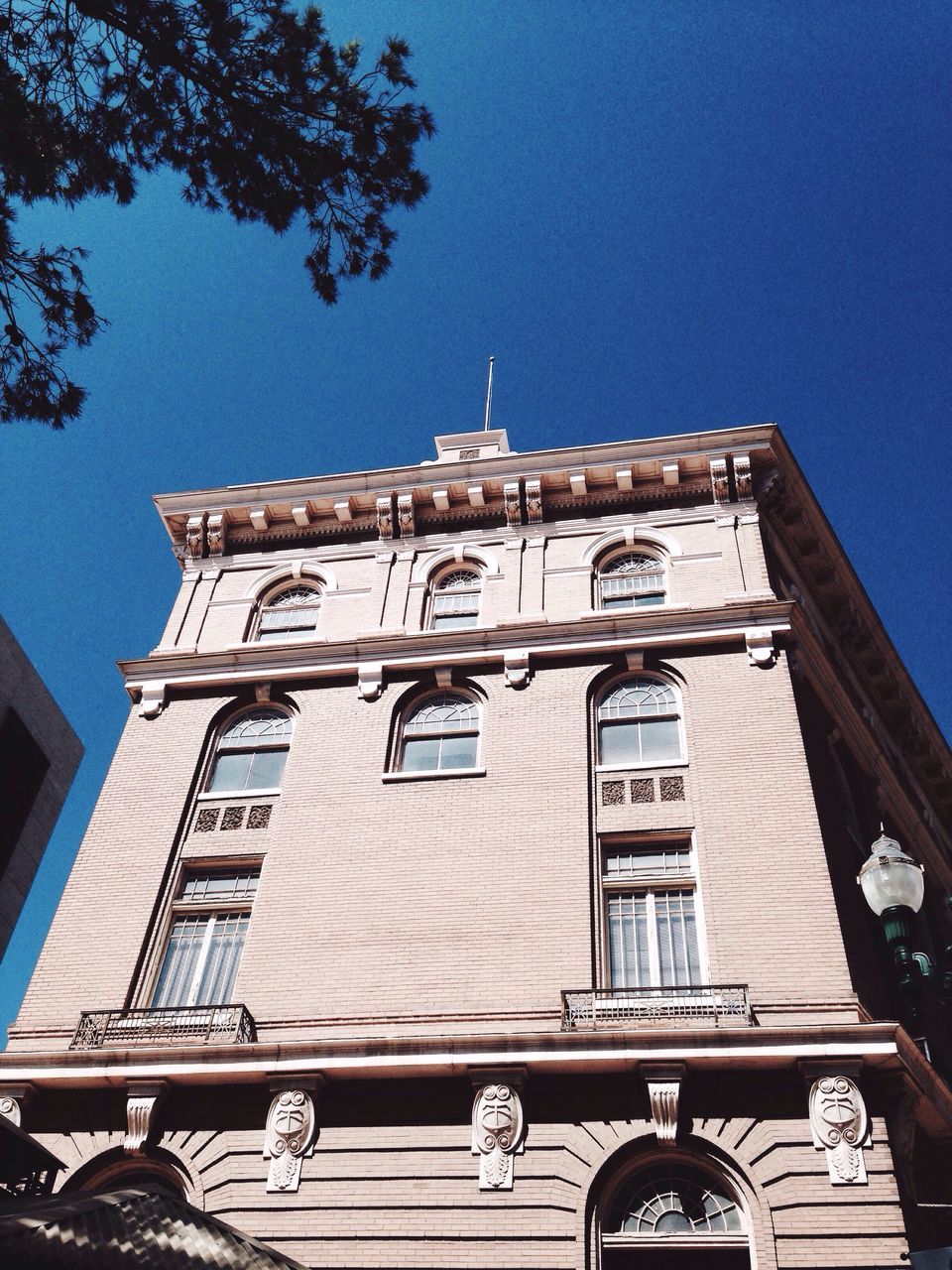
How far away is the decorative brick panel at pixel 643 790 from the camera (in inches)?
685

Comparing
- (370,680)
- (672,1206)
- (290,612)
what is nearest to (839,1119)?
(672,1206)

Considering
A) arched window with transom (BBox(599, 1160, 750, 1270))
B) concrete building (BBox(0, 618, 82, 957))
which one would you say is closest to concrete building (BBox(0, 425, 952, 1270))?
arched window with transom (BBox(599, 1160, 750, 1270))

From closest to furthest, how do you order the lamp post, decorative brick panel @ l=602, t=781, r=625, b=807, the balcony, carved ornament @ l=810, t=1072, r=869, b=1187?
the lamp post → carved ornament @ l=810, t=1072, r=869, b=1187 → the balcony → decorative brick panel @ l=602, t=781, r=625, b=807

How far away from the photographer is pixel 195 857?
1812 centimetres

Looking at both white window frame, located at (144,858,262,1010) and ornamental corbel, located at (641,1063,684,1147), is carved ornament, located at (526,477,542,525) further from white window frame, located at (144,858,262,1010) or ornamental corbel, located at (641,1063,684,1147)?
ornamental corbel, located at (641,1063,684,1147)

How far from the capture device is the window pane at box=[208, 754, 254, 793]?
63.7 ft

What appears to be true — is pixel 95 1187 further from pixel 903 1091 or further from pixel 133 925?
pixel 903 1091

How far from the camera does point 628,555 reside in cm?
2203

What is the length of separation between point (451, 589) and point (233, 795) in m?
6.06

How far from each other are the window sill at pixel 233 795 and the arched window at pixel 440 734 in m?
2.30

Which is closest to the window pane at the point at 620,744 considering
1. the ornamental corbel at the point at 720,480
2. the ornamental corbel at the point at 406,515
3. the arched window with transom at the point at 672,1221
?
the ornamental corbel at the point at 720,480

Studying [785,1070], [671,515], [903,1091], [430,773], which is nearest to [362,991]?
[430,773]

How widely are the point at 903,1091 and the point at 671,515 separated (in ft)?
A: 39.0

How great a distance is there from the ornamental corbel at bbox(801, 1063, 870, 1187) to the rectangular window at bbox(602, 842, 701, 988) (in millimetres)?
2132
